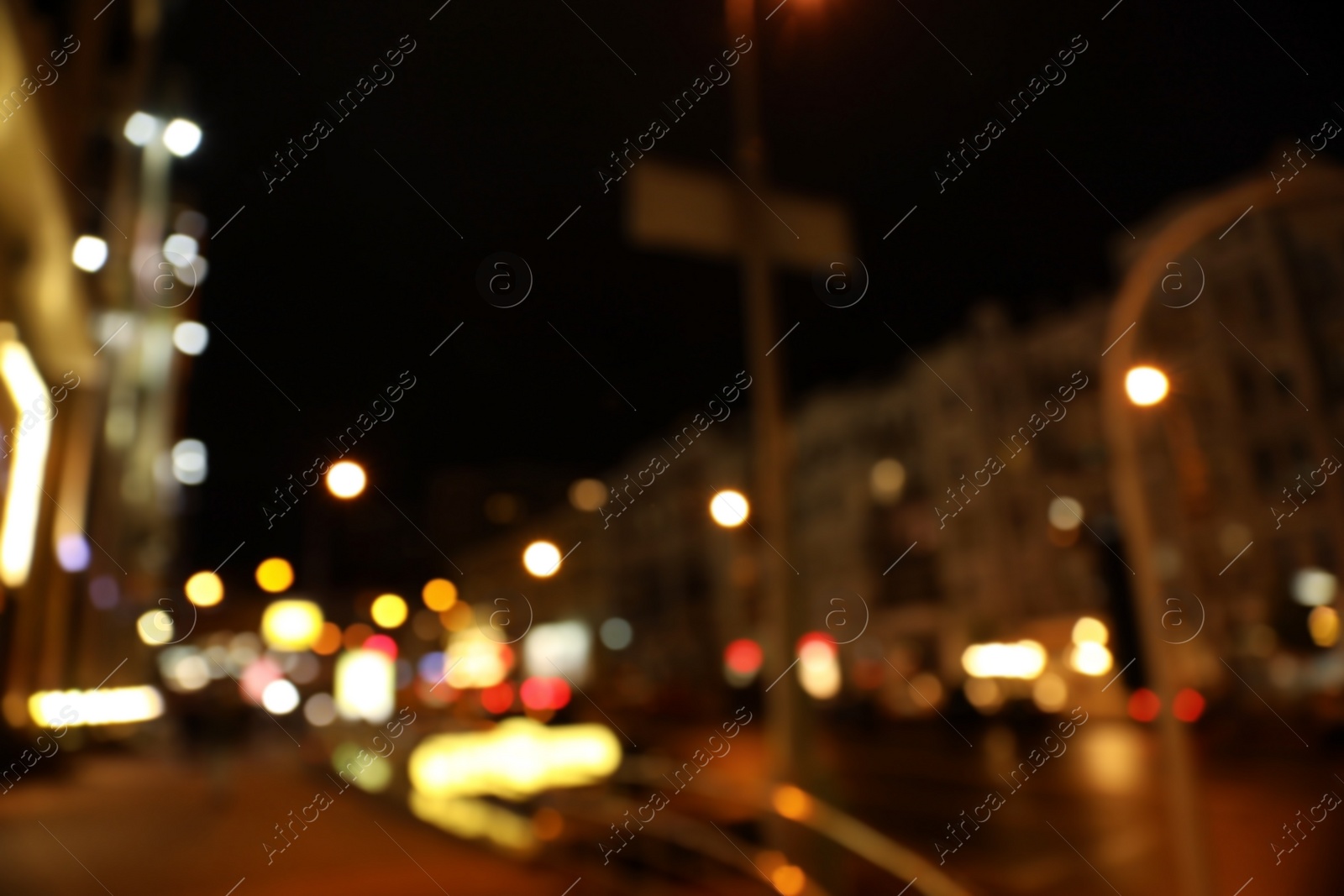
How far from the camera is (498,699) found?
28406 mm

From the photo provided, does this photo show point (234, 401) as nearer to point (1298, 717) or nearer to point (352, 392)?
point (352, 392)

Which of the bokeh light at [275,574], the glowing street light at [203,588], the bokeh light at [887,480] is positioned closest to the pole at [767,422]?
the bokeh light at [275,574]

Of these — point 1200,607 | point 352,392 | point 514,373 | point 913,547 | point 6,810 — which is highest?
point 913,547

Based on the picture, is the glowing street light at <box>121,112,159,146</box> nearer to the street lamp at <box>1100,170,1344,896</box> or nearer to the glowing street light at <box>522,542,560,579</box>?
the glowing street light at <box>522,542,560,579</box>

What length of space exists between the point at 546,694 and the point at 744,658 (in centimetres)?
2168

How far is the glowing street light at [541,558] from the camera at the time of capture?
29.4 feet

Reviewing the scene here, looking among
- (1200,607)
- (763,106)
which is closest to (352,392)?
(763,106)

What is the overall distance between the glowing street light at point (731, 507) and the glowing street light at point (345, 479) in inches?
105

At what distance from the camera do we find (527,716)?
837 inches

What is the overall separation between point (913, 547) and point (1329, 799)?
93.7 feet

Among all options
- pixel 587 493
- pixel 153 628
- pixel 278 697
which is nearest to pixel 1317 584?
pixel 587 493

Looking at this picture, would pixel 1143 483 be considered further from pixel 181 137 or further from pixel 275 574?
pixel 181 137

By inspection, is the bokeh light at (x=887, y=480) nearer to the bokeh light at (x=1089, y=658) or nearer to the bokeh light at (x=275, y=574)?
the bokeh light at (x=1089, y=658)

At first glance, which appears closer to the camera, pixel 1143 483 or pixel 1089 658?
pixel 1143 483
